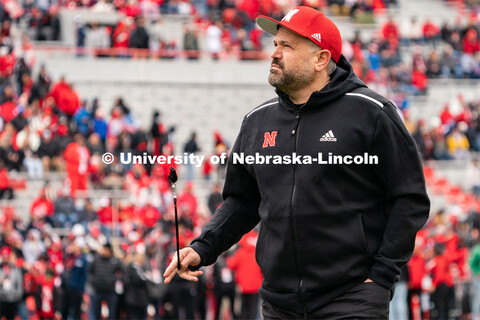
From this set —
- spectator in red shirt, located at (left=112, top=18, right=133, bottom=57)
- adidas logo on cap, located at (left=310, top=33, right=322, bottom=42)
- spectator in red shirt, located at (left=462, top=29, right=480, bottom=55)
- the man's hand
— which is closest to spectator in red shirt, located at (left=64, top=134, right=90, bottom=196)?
spectator in red shirt, located at (left=112, top=18, right=133, bottom=57)

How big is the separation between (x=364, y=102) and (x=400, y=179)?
0.36 meters

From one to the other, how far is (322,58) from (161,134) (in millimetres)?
19325

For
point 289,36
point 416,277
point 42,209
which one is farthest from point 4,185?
point 289,36

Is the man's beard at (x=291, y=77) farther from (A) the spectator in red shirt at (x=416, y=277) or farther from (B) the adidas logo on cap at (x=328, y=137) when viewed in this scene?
(A) the spectator in red shirt at (x=416, y=277)

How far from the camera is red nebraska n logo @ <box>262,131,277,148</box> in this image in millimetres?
4799

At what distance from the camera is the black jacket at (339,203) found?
4.57 m

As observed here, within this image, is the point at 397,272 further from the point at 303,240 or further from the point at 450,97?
the point at 450,97

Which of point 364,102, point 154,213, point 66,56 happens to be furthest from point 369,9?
point 364,102

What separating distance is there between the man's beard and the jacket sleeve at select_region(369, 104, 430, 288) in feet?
1.22

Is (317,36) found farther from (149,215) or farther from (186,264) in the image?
(149,215)

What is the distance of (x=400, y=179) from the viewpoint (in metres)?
4.59

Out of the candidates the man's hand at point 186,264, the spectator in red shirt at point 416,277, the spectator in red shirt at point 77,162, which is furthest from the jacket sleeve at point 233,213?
the spectator in red shirt at point 77,162

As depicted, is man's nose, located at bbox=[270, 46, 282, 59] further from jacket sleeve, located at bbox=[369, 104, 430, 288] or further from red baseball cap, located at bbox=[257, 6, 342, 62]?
jacket sleeve, located at bbox=[369, 104, 430, 288]

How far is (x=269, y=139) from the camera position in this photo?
15.8 feet
